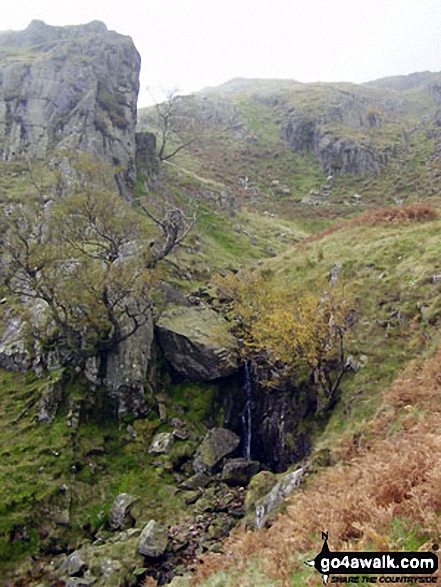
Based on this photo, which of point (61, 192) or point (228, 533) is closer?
point (228, 533)

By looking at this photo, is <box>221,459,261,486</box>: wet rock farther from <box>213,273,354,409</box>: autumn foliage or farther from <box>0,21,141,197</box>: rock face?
<box>0,21,141,197</box>: rock face

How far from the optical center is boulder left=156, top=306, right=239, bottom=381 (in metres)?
26.4

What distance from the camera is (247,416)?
26328 mm

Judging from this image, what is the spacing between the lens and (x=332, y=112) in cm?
9050

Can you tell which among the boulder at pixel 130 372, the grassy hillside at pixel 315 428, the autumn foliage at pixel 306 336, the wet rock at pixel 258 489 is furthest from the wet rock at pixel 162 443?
the wet rock at pixel 258 489

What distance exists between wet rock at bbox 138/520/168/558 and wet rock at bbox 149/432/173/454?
228 inches

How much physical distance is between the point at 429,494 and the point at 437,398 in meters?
6.89

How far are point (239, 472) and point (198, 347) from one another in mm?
7959

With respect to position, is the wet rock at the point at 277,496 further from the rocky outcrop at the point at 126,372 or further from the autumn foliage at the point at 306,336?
the rocky outcrop at the point at 126,372

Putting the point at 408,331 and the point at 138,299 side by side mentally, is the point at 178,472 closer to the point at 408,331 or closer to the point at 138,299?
the point at 138,299

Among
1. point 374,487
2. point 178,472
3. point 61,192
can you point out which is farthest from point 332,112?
point 374,487

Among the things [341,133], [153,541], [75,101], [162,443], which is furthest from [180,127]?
A: [153,541]

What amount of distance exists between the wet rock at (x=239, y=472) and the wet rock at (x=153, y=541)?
466 cm

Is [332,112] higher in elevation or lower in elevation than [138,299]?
higher
